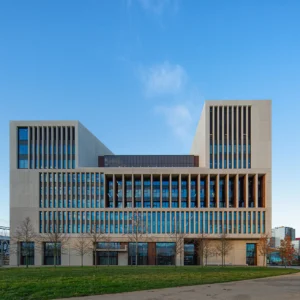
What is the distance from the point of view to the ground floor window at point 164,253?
59375 mm

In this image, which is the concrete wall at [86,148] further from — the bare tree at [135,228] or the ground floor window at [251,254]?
the ground floor window at [251,254]

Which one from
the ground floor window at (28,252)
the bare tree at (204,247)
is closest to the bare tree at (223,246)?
the bare tree at (204,247)

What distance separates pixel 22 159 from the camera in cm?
5959

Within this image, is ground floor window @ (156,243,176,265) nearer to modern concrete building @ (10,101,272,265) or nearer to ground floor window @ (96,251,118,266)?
modern concrete building @ (10,101,272,265)

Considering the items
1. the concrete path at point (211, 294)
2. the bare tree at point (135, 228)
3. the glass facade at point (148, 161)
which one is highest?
the glass facade at point (148, 161)

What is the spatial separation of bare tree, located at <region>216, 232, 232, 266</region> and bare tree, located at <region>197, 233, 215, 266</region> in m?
1.55

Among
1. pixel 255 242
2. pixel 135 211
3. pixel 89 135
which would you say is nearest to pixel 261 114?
pixel 255 242

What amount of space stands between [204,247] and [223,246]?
133 inches

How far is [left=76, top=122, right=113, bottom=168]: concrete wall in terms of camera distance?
60425mm

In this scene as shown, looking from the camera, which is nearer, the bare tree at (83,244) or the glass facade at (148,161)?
the bare tree at (83,244)

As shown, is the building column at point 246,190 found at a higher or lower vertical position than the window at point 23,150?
lower

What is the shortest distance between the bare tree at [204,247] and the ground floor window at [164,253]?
221 inches

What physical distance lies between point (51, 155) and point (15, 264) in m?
22.7

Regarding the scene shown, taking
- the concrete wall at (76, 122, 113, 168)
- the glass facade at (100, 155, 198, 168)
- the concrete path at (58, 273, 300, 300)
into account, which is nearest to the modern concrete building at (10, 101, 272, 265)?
the concrete wall at (76, 122, 113, 168)
